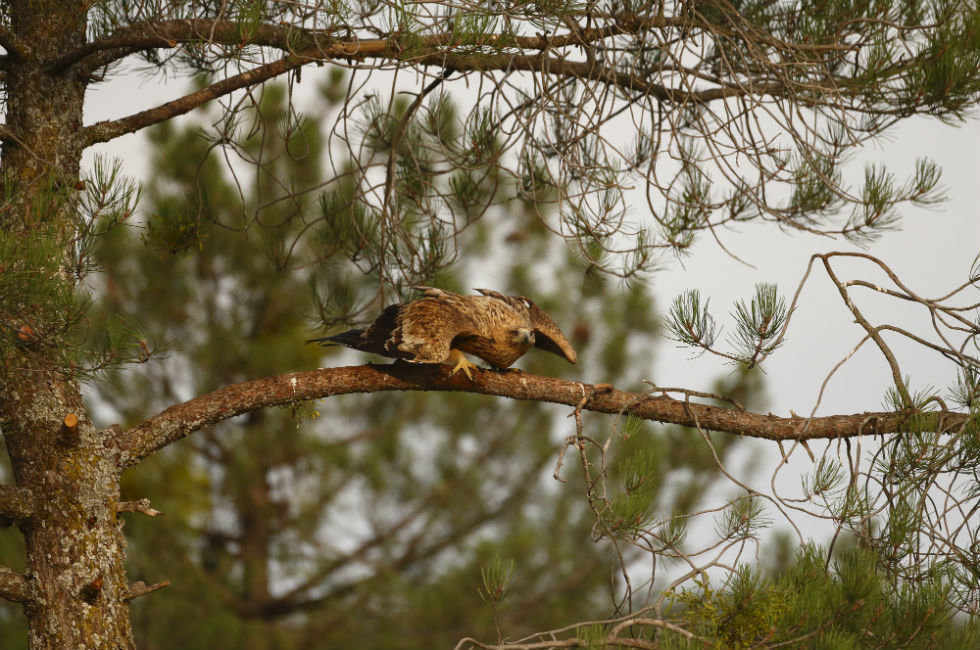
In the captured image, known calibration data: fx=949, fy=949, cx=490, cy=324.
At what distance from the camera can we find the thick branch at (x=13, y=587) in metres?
2.44

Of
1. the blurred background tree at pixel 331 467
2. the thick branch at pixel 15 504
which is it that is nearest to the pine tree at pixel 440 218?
the thick branch at pixel 15 504

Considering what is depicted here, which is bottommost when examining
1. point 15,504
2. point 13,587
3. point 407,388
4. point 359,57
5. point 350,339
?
point 13,587

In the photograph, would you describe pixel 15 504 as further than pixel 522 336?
No

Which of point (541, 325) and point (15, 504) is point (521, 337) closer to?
point (541, 325)

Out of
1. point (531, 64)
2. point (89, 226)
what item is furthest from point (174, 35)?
point (531, 64)

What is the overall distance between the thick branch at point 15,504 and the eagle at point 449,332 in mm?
831

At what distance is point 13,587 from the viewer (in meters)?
2.45

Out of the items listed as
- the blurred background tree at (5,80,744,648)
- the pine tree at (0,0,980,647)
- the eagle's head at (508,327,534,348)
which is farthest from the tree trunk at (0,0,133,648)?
the blurred background tree at (5,80,744,648)

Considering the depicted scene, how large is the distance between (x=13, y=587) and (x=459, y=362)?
1.30 m

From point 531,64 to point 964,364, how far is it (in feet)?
4.85

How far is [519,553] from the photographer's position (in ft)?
19.6

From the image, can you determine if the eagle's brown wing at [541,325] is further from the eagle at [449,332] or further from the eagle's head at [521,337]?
the eagle's head at [521,337]

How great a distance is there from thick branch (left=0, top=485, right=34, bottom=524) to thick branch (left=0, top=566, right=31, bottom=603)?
0.14 m

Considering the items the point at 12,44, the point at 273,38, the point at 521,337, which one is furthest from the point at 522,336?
the point at 12,44
